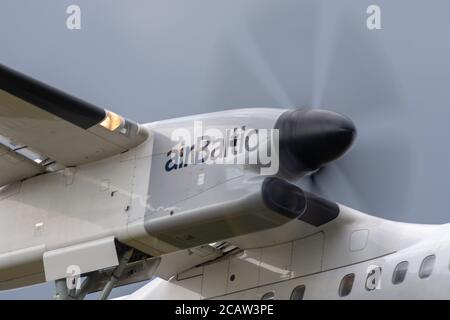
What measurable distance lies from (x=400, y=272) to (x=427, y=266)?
1.40ft

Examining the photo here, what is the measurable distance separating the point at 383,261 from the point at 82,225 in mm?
3792

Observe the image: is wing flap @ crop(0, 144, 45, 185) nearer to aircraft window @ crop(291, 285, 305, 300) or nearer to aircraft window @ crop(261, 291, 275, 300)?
aircraft window @ crop(261, 291, 275, 300)

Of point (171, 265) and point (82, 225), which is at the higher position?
point (82, 225)

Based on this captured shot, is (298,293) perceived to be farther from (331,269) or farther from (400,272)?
(400,272)

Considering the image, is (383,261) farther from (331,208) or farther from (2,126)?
(2,126)

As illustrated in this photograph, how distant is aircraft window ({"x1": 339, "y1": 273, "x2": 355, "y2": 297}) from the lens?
1170cm

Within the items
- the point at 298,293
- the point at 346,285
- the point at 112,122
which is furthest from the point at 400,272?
the point at 112,122

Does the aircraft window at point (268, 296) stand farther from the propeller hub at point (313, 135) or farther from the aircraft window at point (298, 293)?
the propeller hub at point (313, 135)

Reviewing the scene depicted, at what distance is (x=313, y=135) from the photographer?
36.2ft

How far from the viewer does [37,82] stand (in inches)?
439

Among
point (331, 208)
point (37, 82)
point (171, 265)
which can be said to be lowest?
point (171, 265)
